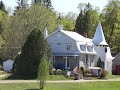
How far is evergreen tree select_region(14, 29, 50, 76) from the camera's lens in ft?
167

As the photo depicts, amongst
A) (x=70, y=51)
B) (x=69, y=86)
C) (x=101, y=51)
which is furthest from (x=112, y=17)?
(x=69, y=86)

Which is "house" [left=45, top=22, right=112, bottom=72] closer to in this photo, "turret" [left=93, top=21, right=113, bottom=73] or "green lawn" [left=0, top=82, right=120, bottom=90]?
"turret" [left=93, top=21, right=113, bottom=73]

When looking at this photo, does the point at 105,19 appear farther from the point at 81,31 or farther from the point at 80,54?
the point at 80,54

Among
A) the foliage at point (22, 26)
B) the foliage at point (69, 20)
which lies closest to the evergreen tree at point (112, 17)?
the foliage at point (22, 26)

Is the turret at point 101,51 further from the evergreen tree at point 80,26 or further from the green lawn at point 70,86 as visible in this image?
the evergreen tree at point 80,26

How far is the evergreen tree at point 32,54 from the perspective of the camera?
2004 inches

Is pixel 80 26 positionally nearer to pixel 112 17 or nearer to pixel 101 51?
pixel 112 17

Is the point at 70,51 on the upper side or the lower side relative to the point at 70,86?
upper

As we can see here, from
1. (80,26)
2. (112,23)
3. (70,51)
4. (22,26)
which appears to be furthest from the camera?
(80,26)

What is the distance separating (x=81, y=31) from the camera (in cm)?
10700

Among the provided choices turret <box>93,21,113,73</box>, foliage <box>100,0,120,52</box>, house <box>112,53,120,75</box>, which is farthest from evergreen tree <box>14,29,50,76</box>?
foliage <box>100,0,120,52</box>

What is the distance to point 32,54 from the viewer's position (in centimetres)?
5100

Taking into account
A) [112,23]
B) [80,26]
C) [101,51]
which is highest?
[80,26]

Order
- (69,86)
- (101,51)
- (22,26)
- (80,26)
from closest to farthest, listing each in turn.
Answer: (69,86)
(101,51)
(22,26)
(80,26)
